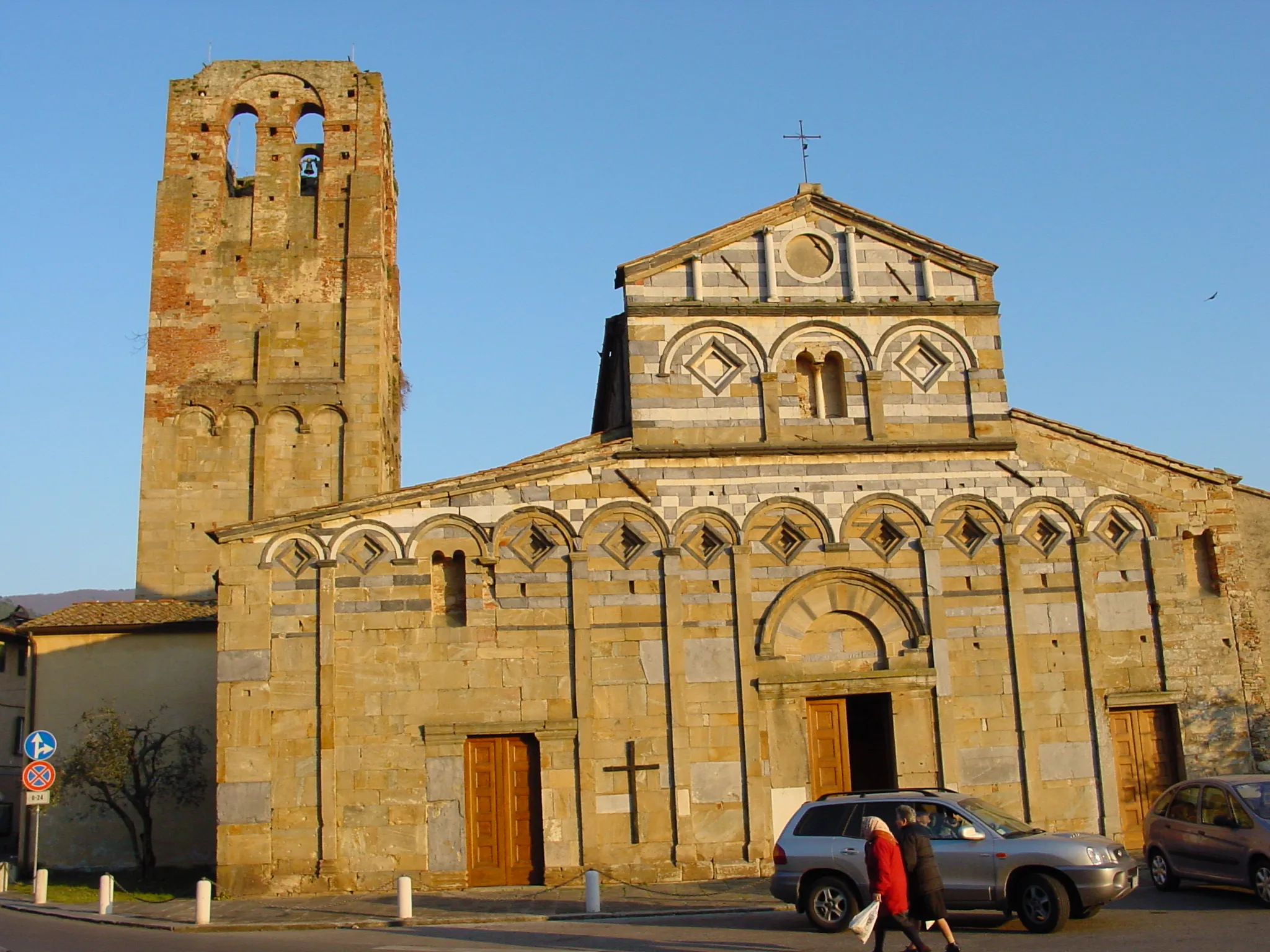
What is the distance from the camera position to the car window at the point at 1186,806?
45.5 feet

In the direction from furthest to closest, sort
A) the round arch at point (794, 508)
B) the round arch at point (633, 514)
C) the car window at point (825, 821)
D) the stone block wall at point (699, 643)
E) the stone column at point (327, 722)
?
1. the round arch at point (794, 508)
2. the round arch at point (633, 514)
3. the stone block wall at point (699, 643)
4. the stone column at point (327, 722)
5. the car window at point (825, 821)

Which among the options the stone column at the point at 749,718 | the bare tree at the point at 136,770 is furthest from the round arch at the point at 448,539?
the bare tree at the point at 136,770

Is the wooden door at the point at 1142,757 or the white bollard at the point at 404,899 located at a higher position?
the wooden door at the point at 1142,757

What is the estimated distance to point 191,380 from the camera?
88.1 ft

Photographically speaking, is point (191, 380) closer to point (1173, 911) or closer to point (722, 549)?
point (722, 549)

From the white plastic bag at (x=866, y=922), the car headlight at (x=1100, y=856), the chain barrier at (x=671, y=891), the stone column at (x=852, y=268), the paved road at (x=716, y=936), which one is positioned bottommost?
the chain barrier at (x=671, y=891)

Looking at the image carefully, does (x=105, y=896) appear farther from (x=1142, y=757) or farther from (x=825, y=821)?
(x=1142, y=757)

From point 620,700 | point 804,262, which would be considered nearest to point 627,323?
point 804,262

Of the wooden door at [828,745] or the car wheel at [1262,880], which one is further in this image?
the wooden door at [828,745]

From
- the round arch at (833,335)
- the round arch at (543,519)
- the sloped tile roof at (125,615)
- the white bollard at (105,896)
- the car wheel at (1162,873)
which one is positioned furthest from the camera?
the sloped tile roof at (125,615)

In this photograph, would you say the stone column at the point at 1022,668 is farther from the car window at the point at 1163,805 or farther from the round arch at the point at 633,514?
the round arch at the point at 633,514

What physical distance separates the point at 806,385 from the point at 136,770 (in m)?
13.7

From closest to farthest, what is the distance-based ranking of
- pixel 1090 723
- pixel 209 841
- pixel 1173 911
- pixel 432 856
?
1. pixel 1173 911
2. pixel 432 856
3. pixel 1090 723
4. pixel 209 841

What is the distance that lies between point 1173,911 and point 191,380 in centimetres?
2232
